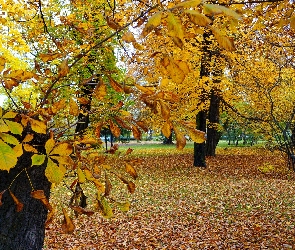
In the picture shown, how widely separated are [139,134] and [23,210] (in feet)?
3.61

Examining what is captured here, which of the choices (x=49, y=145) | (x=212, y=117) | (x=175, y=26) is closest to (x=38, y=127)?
(x=49, y=145)

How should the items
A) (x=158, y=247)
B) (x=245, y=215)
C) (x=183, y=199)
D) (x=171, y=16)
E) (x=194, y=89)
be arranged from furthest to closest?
1. (x=194, y=89)
2. (x=183, y=199)
3. (x=245, y=215)
4. (x=158, y=247)
5. (x=171, y=16)

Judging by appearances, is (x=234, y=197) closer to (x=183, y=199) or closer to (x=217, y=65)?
(x=183, y=199)

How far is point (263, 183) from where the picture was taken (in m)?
13.5

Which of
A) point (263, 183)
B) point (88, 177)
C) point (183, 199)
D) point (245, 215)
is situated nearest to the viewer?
point (88, 177)

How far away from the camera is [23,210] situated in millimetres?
2205

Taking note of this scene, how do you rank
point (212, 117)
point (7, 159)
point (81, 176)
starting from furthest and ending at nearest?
point (212, 117) < point (81, 176) < point (7, 159)

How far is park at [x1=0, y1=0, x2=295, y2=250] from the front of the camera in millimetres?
Answer: 1272

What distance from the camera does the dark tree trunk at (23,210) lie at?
217 centimetres

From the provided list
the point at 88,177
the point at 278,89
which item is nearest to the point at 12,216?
the point at 88,177

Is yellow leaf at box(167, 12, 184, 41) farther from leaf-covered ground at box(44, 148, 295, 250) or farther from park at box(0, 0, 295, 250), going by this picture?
leaf-covered ground at box(44, 148, 295, 250)

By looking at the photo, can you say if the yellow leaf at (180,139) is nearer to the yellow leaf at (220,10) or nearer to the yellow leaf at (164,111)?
the yellow leaf at (164,111)

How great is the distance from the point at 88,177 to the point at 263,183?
13.0 m

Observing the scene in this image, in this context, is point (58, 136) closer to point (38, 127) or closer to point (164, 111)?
point (38, 127)
